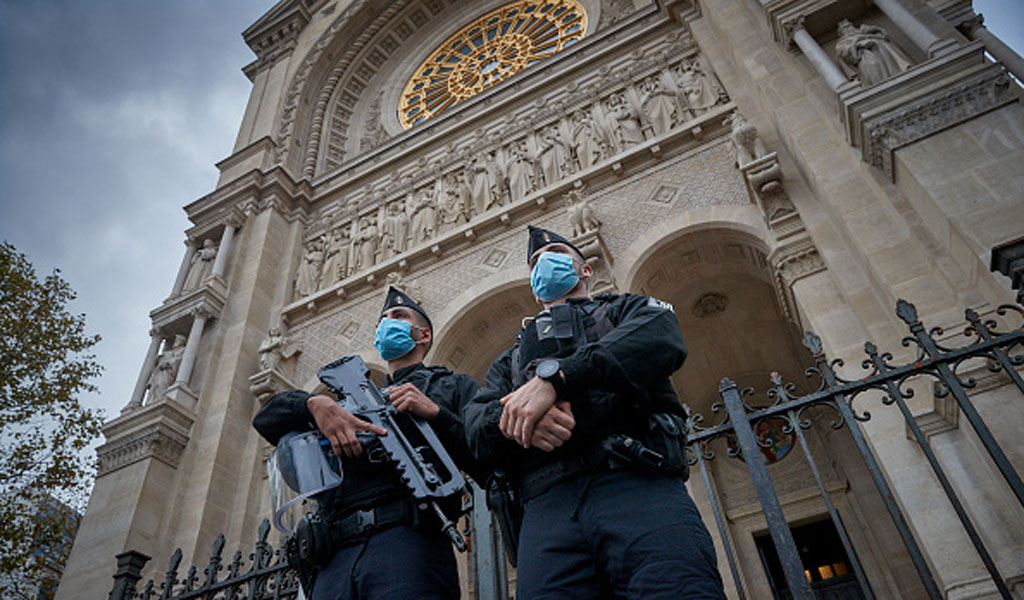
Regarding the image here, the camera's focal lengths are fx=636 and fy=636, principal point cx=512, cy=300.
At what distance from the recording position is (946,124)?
4.77 m

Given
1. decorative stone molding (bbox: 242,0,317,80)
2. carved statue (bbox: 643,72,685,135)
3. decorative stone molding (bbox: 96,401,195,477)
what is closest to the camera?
decorative stone molding (bbox: 96,401,195,477)

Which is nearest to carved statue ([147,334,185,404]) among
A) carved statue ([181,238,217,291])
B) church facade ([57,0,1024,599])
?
church facade ([57,0,1024,599])

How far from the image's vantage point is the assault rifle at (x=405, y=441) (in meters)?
2.18

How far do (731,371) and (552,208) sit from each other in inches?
166

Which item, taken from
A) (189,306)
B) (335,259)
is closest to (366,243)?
(335,259)

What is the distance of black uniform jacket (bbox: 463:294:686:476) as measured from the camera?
6.10 feet

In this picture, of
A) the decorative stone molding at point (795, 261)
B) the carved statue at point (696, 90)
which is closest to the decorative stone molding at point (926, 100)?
the decorative stone molding at point (795, 261)

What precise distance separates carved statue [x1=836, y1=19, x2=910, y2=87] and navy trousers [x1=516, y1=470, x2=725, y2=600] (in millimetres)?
5277

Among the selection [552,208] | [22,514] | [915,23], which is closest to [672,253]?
[552,208]

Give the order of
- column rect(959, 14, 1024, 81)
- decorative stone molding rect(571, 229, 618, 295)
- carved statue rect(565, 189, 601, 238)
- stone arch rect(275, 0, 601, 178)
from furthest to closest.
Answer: stone arch rect(275, 0, 601, 178) < carved statue rect(565, 189, 601, 238) < decorative stone molding rect(571, 229, 618, 295) < column rect(959, 14, 1024, 81)

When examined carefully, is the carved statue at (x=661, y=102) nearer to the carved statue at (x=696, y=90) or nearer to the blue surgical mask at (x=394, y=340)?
the carved statue at (x=696, y=90)

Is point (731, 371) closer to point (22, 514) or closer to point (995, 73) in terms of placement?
point (995, 73)

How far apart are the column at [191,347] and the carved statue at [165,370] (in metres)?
0.11

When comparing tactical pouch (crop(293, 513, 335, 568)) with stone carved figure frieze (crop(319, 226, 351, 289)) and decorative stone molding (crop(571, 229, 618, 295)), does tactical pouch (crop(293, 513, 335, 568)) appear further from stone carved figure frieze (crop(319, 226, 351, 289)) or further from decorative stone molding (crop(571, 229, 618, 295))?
stone carved figure frieze (crop(319, 226, 351, 289))
